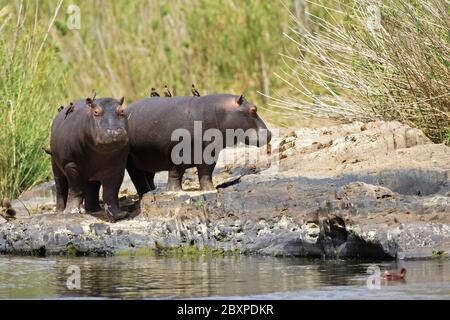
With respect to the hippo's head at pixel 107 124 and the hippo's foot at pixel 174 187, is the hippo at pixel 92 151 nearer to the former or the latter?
the hippo's head at pixel 107 124

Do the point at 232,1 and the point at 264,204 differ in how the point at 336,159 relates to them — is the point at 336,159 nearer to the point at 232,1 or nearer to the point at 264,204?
the point at 264,204

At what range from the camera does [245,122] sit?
11508 millimetres

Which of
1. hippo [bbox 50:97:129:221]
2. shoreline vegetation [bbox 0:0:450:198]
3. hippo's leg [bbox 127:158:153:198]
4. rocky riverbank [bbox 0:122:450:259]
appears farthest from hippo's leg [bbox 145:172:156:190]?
shoreline vegetation [bbox 0:0:450:198]

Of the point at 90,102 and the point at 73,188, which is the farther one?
the point at 73,188

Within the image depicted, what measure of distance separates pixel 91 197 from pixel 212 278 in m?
2.76

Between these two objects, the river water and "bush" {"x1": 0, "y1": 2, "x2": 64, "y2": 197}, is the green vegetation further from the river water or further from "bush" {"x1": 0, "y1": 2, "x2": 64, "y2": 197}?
"bush" {"x1": 0, "y1": 2, "x2": 64, "y2": 197}

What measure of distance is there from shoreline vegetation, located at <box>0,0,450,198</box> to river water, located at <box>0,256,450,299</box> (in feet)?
10.1

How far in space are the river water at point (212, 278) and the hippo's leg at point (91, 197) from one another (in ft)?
3.58

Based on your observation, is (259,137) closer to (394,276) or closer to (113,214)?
(113,214)

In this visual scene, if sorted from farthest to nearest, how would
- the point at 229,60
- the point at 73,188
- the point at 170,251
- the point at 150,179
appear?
the point at 229,60, the point at 150,179, the point at 73,188, the point at 170,251

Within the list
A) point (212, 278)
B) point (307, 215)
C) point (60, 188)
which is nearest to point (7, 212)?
point (60, 188)

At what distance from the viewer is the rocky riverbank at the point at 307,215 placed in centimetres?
973

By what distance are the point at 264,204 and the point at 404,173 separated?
4.11ft
